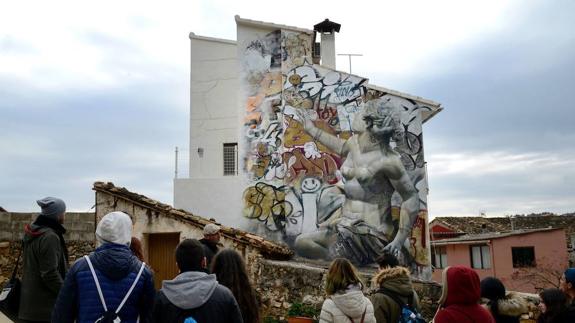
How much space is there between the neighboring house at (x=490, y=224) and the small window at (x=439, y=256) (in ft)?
5.99

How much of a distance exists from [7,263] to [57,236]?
893 centimetres

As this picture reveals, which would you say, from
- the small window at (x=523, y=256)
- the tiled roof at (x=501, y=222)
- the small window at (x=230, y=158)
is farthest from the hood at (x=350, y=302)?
the tiled roof at (x=501, y=222)

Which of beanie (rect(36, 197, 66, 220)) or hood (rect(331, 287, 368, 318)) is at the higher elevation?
beanie (rect(36, 197, 66, 220))

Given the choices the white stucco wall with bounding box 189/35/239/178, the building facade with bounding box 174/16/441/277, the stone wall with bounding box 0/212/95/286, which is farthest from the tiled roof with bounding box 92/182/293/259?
the white stucco wall with bounding box 189/35/239/178

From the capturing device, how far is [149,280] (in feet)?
12.8

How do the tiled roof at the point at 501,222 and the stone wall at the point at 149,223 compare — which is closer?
the stone wall at the point at 149,223

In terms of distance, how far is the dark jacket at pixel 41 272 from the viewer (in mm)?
5145

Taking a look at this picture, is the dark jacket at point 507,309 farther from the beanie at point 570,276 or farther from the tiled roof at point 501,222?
the tiled roof at point 501,222

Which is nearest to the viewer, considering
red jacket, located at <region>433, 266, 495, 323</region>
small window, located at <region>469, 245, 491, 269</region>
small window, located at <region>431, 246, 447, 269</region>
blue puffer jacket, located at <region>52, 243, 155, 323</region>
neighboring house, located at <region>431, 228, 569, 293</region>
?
blue puffer jacket, located at <region>52, 243, 155, 323</region>

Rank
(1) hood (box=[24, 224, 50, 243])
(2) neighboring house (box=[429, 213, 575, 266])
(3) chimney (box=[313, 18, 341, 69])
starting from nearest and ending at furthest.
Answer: (1) hood (box=[24, 224, 50, 243]) < (3) chimney (box=[313, 18, 341, 69]) < (2) neighboring house (box=[429, 213, 575, 266])

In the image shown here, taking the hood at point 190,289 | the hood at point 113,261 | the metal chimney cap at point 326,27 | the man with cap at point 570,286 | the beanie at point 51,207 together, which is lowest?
the man with cap at point 570,286

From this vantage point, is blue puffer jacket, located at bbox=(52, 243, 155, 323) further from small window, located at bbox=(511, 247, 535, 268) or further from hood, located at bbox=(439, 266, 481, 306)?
small window, located at bbox=(511, 247, 535, 268)

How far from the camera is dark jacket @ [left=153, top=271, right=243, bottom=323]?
12.2 ft

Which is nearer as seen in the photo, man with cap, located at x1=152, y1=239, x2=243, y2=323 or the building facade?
man with cap, located at x1=152, y1=239, x2=243, y2=323
